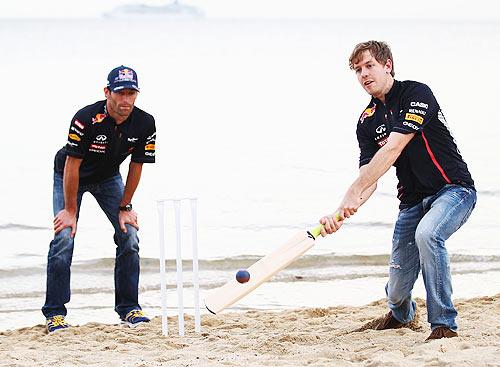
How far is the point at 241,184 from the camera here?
14.1 meters

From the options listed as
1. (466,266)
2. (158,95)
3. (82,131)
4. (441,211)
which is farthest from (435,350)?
(158,95)

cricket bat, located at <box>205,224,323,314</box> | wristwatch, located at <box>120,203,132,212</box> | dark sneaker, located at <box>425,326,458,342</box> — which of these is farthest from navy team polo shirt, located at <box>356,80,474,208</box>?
wristwatch, located at <box>120,203,132,212</box>

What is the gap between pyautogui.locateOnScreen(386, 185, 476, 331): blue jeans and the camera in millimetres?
5016

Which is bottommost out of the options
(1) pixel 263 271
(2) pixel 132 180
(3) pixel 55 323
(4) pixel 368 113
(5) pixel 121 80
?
(3) pixel 55 323

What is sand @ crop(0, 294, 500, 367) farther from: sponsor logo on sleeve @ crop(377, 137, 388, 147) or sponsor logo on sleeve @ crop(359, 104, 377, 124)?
sponsor logo on sleeve @ crop(359, 104, 377, 124)

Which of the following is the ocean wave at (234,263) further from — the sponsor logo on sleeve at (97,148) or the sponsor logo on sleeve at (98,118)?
the sponsor logo on sleeve at (98,118)

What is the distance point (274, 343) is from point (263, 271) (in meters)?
0.47

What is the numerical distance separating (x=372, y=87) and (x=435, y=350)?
4.63ft

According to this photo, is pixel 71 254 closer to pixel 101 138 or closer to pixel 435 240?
pixel 101 138

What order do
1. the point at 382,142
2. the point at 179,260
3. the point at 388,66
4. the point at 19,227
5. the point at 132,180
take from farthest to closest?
the point at 19,227
the point at 132,180
the point at 179,260
the point at 382,142
the point at 388,66

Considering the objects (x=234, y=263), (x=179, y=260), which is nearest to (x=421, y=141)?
(x=179, y=260)

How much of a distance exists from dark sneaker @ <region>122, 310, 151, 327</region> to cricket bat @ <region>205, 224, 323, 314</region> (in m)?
1.17

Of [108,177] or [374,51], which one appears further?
[108,177]

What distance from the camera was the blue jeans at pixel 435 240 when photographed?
16.5ft
